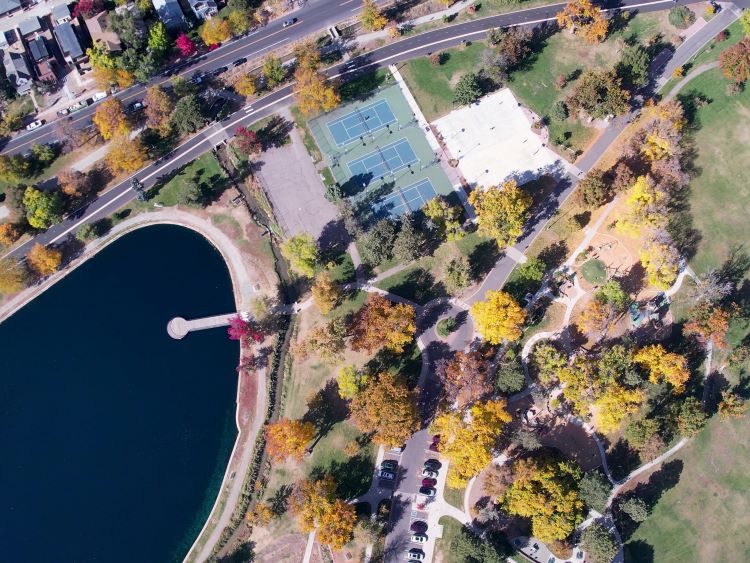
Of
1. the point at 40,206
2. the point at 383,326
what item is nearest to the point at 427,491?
the point at 383,326

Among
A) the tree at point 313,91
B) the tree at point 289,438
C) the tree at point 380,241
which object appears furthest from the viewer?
the tree at point 313,91

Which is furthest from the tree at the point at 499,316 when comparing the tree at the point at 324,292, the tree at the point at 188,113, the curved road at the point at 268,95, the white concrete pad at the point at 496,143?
the tree at the point at 188,113

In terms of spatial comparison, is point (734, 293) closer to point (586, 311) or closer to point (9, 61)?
point (586, 311)

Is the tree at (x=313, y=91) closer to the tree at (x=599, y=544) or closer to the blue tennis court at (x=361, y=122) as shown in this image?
the blue tennis court at (x=361, y=122)

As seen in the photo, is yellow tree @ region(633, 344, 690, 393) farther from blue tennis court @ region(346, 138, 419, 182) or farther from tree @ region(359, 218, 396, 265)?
blue tennis court @ region(346, 138, 419, 182)

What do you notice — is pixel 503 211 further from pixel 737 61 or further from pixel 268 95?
pixel 737 61
